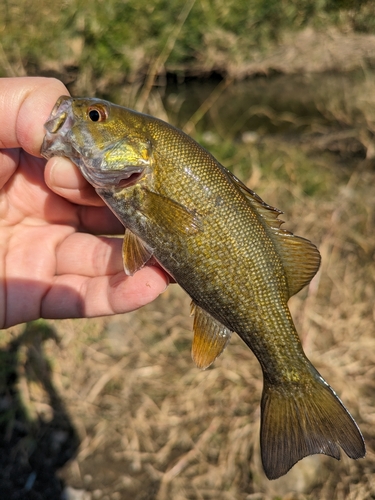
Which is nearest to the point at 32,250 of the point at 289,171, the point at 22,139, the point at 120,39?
the point at 22,139

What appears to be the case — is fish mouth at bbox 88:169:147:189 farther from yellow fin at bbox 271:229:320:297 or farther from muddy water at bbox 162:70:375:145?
muddy water at bbox 162:70:375:145

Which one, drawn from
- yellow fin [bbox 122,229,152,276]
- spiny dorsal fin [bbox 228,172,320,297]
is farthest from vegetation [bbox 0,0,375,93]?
spiny dorsal fin [bbox 228,172,320,297]

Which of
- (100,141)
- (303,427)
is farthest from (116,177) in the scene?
(303,427)

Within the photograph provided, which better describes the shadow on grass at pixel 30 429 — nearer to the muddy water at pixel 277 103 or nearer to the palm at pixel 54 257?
the palm at pixel 54 257

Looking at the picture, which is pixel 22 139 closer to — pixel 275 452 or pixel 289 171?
pixel 275 452

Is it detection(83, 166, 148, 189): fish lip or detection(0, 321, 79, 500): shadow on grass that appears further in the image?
detection(0, 321, 79, 500): shadow on grass

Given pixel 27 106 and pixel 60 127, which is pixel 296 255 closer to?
pixel 60 127
